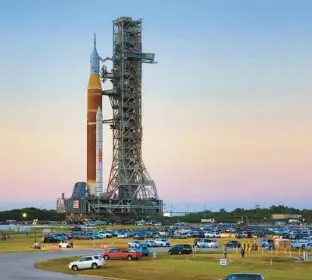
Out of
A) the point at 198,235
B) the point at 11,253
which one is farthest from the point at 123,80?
the point at 11,253

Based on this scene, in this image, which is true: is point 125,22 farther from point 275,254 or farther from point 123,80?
point 275,254

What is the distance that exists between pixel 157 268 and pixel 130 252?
10.2 metres

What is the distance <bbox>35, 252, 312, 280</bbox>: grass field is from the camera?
4725 centimetres

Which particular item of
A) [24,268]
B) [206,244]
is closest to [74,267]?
[24,268]

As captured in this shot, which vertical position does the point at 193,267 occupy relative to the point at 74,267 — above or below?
below

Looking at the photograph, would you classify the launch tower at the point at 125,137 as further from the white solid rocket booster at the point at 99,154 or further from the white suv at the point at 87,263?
the white suv at the point at 87,263

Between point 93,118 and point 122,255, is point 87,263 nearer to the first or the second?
point 122,255

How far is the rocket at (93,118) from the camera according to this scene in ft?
578

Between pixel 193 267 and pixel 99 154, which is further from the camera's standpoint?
pixel 99 154

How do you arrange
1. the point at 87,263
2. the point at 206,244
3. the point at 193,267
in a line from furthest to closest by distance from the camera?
the point at 206,244 < the point at 193,267 < the point at 87,263

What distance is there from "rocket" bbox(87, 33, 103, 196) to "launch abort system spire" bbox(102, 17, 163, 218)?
3.01 metres

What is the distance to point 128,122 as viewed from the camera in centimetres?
18175

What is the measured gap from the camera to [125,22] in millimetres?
185750

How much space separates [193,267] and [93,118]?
129 meters
